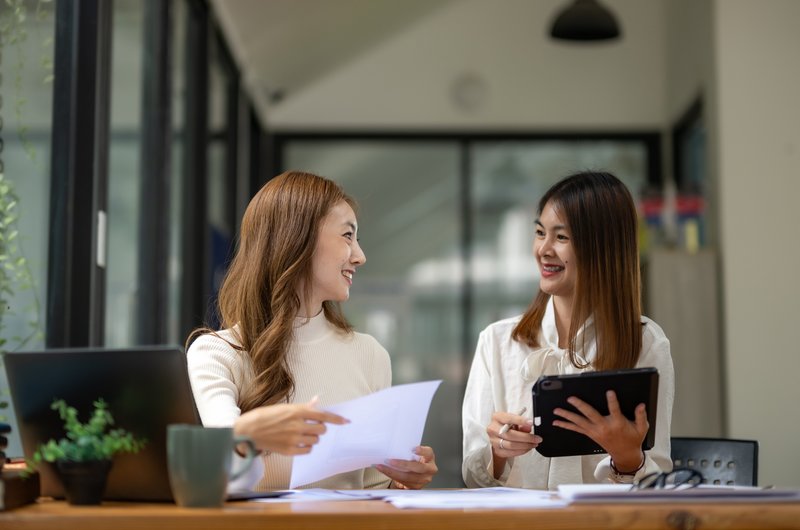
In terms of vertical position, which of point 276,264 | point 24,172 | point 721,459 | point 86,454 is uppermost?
point 24,172

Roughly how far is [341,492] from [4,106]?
1.37 m

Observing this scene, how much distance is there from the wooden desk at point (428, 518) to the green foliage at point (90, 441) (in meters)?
0.09

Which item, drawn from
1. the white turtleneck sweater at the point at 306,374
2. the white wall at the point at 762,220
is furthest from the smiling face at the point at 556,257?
the white wall at the point at 762,220

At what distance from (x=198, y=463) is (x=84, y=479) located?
0.19m

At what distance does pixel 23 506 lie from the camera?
1.55 m

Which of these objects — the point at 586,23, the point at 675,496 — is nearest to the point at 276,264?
the point at 675,496

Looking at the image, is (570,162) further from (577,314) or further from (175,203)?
(577,314)

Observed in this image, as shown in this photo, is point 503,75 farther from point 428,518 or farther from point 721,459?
point 428,518

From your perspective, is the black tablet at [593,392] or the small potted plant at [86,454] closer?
the small potted plant at [86,454]

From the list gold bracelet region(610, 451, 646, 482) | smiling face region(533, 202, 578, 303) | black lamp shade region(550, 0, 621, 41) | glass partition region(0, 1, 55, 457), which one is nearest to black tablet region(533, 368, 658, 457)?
gold bracelet region(610, 451, 646, 482)

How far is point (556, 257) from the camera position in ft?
7.63

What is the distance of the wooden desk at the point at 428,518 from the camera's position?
4.57ft

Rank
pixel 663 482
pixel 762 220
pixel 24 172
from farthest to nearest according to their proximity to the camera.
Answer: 1. pixel 762 220
2. pixel 24 172
3. pixel 663 482

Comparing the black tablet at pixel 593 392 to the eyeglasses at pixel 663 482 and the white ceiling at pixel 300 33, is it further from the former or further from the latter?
the white ceiling at pixel 300 33
